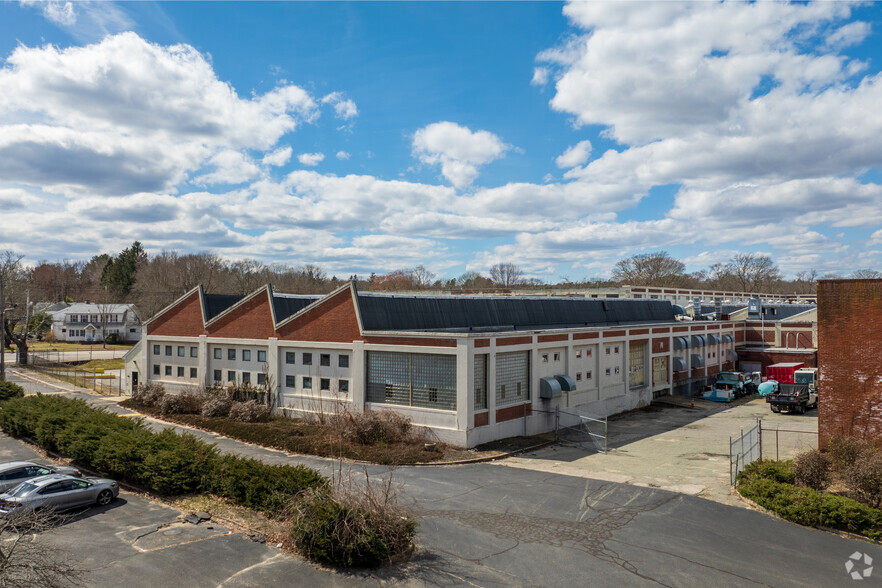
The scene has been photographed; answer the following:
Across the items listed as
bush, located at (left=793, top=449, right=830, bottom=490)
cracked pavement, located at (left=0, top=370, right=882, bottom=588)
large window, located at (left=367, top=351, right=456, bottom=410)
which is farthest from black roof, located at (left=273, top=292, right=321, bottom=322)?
bush, located at (left=793, top=449, right=830, bottom=490)

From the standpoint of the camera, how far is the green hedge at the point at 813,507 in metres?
17.4

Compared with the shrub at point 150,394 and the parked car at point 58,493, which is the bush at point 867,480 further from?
the shrub at point 150,394

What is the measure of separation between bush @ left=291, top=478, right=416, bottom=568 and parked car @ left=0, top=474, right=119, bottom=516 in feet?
30.6

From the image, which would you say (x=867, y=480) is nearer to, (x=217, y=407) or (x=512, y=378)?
(x=512, y=378)

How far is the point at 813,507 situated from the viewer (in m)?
18.0

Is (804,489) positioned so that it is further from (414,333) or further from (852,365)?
(414,333)

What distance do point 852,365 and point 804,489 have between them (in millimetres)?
8929

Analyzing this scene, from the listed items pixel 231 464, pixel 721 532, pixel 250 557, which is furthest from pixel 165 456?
pixel 721 532

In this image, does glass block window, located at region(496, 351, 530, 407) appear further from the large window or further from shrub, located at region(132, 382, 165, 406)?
shrub, located at region(132, 382, 165, 406)

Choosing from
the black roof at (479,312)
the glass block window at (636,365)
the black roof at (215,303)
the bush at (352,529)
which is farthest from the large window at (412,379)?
the glass block window at (636,365)

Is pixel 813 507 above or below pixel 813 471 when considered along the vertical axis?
below

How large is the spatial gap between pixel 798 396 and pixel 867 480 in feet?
82.7

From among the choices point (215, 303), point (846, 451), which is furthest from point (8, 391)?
point (846, 451)

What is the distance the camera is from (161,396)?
134ft
